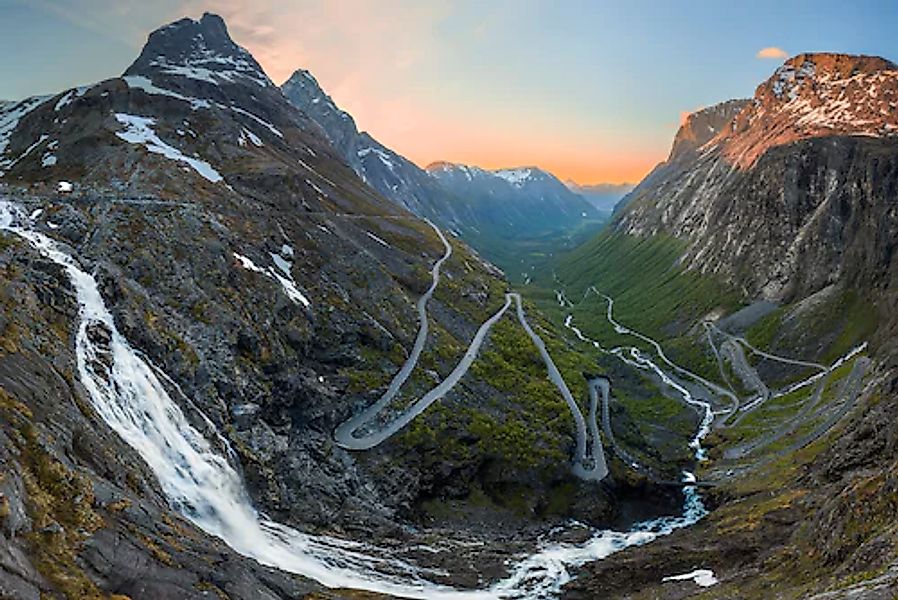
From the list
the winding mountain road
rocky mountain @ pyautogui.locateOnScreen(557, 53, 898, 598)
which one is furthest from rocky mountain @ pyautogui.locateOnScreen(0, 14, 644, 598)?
rocky mountain @ pyautogui.locateOnScreen(557, 53, 898, 598)

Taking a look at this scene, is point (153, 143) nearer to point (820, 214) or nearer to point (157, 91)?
point (157, 91)

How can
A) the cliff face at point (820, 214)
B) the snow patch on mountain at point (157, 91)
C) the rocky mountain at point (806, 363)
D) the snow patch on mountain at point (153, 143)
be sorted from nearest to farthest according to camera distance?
the rocky mountain at point (806, 363) < the snow patch on mountain at point (153, 143) < the cliff face at point (820, 214) < the snow patch on mountain at point (157, 91)

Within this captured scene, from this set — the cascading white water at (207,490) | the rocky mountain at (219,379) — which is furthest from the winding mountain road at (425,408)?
the cascading white water at (207,490)

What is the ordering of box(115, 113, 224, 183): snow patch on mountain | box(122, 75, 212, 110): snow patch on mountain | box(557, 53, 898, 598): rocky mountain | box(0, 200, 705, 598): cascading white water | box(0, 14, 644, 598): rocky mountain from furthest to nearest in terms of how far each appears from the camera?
box(122, 75, 212, 110): snow patch on mountain, box(115, 113, 224, 183): snow patch on mountain, box(0, 200, 705, 598): cascading white water, box(557, 53, 898, 598): rocky mountain, box(0, 14, 644, 598): rocky mountain

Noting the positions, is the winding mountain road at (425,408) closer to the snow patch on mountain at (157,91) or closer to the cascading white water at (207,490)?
the cascading white water at (207,490)

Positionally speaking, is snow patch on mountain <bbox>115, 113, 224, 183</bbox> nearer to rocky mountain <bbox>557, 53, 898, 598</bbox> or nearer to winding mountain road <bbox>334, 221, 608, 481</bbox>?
winding mountain road <bbox>334, 221, 608, 481</bbox>

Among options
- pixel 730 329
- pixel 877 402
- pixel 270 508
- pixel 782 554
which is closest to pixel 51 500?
pixel 270 508
